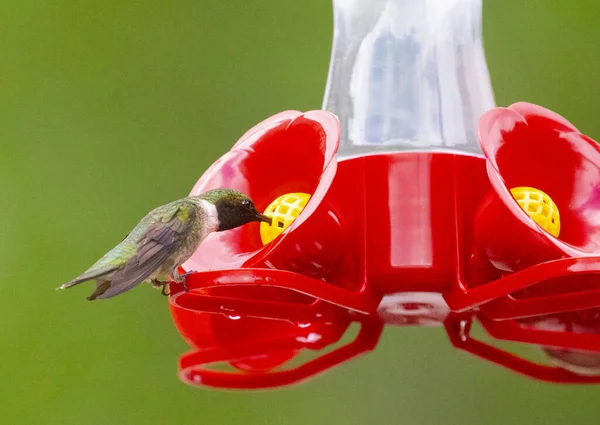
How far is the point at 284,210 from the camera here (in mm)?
2385

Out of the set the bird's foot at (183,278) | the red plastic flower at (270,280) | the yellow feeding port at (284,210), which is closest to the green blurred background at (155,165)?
the red plastic flower at (270,280)

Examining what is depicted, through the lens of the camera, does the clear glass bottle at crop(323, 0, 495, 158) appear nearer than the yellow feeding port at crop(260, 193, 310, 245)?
No

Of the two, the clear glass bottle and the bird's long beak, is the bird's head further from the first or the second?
the clear glass bottle

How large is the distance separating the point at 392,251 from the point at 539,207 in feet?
1.10

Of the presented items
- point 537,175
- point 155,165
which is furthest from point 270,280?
point 155,165

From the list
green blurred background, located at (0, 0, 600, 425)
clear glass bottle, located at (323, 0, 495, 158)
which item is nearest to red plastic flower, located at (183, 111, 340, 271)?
clear glass bottle, located at (323, 0, 495, 158)

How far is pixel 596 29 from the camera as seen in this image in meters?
5.29

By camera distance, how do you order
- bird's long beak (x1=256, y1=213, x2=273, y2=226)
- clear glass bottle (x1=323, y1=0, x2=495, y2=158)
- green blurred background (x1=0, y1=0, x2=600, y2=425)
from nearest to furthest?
bird's long beak (x1=256, y1=213, x2=273, y2=226), clear glass bottle (x1=323, y1=0, x2=495, y2=158), green blurred background (x1=0, y1=0, x2=600, y2=425)

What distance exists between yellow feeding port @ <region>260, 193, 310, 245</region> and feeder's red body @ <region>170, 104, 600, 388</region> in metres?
0.07

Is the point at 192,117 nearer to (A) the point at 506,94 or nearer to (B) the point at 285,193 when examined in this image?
(A) the point at 506,94

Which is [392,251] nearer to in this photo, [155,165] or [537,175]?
[537,175]

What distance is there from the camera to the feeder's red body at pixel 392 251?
6.89 ft

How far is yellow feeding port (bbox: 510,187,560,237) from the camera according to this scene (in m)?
2.27

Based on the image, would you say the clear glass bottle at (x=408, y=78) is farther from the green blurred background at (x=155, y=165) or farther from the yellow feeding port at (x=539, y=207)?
the green blurred background at (x=155, y=165)
